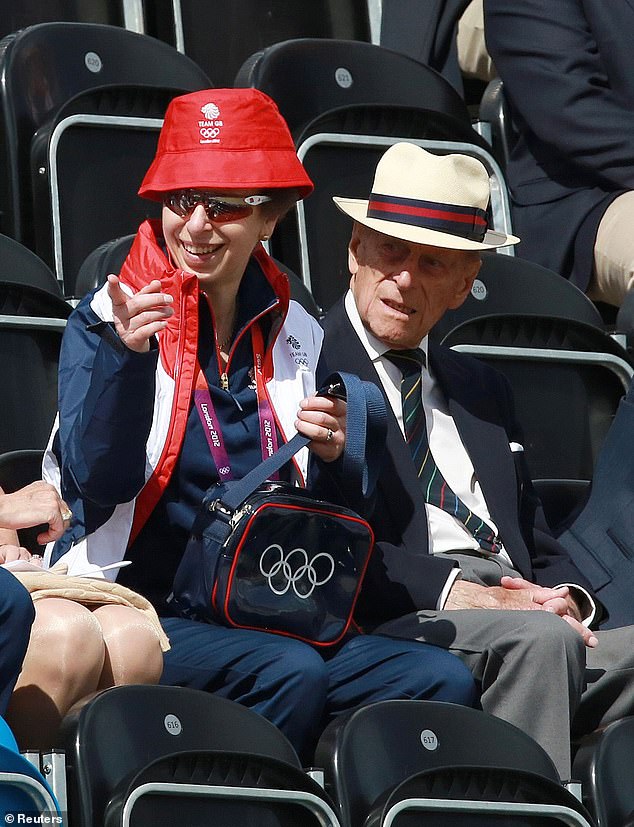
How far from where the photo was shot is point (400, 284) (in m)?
3.43

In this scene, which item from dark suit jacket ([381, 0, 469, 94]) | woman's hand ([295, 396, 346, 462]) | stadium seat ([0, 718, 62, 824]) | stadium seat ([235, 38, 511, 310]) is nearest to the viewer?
stadium seat ([0, 718, 62, 824])

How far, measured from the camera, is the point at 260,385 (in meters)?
3.14

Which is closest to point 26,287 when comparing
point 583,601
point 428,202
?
point 428,202

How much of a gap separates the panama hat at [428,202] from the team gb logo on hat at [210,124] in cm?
40

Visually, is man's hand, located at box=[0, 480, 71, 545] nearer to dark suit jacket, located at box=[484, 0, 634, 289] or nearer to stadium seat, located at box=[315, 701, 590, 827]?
stadium seat, located at box=[315, 701, 590, 827]

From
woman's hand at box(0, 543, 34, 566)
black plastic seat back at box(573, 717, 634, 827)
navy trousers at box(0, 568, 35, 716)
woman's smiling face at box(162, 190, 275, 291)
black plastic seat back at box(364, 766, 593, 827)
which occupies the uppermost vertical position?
woman's smiling face at box(162, 190, 275, 291)

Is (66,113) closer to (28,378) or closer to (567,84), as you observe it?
(28,378)

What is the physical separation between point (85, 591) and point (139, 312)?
Result: 44 cm

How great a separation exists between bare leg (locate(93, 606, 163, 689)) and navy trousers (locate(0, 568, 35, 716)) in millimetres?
263

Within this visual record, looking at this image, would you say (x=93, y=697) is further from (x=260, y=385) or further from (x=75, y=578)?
(x=260, y=385)

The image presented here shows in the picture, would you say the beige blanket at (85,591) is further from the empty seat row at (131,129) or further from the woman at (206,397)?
the empty seat row at (131,129)

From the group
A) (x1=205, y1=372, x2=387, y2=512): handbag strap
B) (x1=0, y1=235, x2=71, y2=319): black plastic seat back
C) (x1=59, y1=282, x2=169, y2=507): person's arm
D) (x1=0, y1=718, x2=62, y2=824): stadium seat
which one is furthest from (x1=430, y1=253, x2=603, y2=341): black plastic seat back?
(x1=0, y1=718, x2=62, y2=824): stadium seat

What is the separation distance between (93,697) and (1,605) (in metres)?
0.19

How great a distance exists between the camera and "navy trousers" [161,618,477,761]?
108 inches
